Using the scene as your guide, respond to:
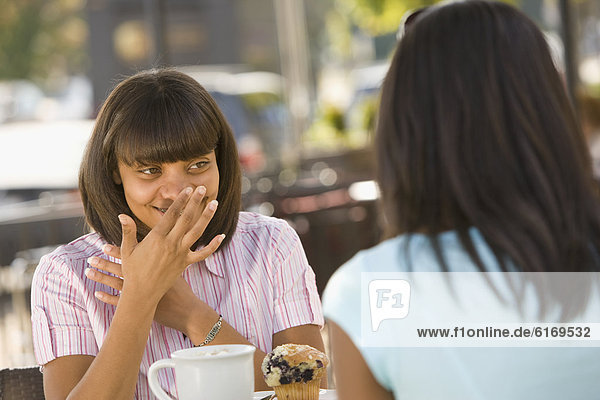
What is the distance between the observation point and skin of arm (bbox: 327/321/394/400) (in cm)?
120

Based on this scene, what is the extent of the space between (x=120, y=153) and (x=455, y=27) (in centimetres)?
101

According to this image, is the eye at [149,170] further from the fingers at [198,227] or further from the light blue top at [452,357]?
the light blue top at [452,357]

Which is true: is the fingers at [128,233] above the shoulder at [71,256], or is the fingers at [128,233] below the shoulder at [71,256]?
above

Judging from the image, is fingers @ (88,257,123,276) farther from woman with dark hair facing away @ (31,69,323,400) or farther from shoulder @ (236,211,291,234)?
shoulder @ (236,211,291,234)

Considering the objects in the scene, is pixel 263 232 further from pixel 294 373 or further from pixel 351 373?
pixel 351 373

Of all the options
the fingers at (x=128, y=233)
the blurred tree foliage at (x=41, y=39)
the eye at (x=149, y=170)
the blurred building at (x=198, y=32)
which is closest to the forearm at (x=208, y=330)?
the fingers at (x=128, y=233)

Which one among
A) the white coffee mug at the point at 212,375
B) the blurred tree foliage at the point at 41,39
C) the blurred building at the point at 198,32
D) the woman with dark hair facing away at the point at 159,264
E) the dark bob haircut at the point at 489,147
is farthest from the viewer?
the blurred building at the point at 198,32

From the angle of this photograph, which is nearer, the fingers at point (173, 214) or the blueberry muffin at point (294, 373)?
the blueberry muffin at point (294, 373)

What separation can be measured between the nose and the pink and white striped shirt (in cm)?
20

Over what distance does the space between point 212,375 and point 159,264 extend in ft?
1.11

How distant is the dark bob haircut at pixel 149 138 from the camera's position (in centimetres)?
201

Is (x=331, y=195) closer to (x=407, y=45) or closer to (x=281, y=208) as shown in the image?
(x=281, y=208)

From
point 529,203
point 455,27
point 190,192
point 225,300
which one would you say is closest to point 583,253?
point 529,203

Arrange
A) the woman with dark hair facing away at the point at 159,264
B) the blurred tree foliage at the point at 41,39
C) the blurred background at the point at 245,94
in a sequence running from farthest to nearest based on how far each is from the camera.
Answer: the blurred tree foliage at the point at 41,39 → the blurred background at the point at 245,94 → the woman with dark hair facing away at the point at 159,264
